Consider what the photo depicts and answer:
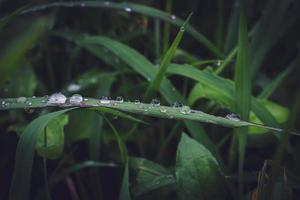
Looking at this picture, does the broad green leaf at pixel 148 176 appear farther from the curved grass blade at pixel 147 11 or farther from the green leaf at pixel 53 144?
the curved grass blade at pixel 147 11

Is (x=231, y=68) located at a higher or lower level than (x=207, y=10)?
lower

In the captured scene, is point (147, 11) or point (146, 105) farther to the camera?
point (147, 11)

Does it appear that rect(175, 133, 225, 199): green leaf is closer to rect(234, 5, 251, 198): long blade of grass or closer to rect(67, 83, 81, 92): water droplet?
rect(234, 5, 251, 198): long blade of grass

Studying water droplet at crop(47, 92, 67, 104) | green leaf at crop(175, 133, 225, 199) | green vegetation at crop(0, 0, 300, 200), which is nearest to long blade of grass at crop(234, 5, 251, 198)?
green vegetation at crop(0, 0, 300, 200)

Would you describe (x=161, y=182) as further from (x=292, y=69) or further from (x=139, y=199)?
(x=292, y=69)

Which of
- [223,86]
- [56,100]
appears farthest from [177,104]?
[56,100]

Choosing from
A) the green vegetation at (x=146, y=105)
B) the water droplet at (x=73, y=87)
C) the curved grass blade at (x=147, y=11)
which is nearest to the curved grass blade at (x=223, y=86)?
the green vegetation at (x=146, y=105)

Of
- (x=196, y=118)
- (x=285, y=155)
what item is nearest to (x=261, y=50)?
(x=285, y=155)

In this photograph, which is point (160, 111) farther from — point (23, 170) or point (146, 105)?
point (23, 170)
